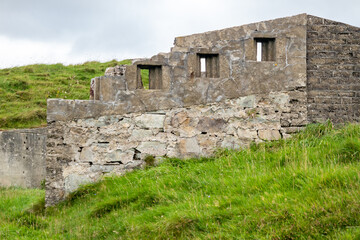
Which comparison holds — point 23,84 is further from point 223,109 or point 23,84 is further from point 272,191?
point 272,191

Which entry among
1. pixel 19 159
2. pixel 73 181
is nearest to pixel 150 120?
pixel 73 181

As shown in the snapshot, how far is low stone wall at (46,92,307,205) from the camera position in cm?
633

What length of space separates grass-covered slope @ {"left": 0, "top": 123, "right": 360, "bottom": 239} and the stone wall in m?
0.40

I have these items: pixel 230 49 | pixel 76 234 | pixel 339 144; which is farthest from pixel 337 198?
pixel 230 49

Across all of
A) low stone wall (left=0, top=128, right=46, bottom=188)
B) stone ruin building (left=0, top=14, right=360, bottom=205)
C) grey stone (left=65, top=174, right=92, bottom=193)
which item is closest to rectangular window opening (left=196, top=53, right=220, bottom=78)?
stone ruin building (left=0, top=14, right=360, bottom=205)

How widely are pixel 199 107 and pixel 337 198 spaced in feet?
10.9

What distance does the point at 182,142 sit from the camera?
6500 mm

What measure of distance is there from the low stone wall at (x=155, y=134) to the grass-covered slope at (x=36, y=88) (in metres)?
5.68

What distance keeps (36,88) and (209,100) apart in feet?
29.7

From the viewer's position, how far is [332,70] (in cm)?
683

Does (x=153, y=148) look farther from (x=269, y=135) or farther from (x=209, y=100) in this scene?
(x=269, y=135)

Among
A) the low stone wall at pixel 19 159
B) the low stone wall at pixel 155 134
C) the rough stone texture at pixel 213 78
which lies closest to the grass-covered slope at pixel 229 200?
the low stone wall at pixel 155 134

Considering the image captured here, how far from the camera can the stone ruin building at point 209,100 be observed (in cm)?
636

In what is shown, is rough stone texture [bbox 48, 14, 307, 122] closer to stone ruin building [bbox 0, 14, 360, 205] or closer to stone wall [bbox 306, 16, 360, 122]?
stone ruin building [bbox 0, 14, 360, 205]
